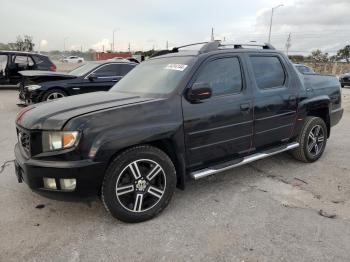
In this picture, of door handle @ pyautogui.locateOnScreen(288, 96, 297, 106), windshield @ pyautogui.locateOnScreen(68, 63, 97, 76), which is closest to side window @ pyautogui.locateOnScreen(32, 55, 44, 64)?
windshield @ pyautogui.locateOnScreen(68, 63, 97, 76)

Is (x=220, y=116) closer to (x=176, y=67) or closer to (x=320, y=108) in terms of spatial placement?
(x=176, y=67)

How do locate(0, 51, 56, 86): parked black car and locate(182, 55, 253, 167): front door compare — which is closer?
locate(182, 55, 253, 167): front door

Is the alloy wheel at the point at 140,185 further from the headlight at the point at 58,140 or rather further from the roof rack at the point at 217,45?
the roof rack at the point at 217,45

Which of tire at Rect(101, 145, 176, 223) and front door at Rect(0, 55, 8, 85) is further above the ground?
front door at Rect(0, 55, 8, 85)

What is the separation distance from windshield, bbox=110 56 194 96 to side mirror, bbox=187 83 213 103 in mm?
197

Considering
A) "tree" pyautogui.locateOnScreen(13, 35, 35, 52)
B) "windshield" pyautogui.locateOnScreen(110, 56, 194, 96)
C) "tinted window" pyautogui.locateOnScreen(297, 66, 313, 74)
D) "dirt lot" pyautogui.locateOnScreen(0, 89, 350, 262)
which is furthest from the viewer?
"tree" pyautogui.locateOnScreen(13, 35, 35, 52)

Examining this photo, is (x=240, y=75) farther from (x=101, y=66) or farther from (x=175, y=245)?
(x=101, y=66)

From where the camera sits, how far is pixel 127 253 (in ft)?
9.89

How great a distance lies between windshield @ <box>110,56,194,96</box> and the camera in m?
3.97

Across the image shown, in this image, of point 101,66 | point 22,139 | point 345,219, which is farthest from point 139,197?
point 101,66

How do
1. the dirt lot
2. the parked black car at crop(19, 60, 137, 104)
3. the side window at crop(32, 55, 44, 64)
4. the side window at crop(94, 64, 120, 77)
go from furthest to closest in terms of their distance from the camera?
the side window at crop(32, 55, 44, 64), the side window at crop(94, 64, 120, 77), the parked black car at crop(19, 60, 137, 104), the dirt lot

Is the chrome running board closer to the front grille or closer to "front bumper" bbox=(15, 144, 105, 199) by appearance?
"front bumper" bbox=(15, 144, 105, 199)

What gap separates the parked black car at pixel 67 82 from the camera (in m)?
9.56

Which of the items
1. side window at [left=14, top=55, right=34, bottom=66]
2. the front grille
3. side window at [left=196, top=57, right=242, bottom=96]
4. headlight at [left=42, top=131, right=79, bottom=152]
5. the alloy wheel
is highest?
side window at [left=14, top=55, right=34, bottom=66]
